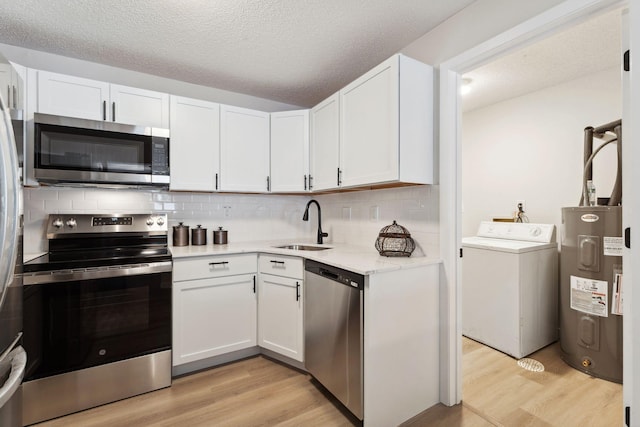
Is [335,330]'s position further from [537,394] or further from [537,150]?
[537,150]

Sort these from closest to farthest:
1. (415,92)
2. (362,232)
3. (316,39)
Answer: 1. (415,92)
2. (316,39)
3. (362,232)

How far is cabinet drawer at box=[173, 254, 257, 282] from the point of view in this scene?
2.13m

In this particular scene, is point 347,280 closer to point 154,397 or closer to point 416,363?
point 416,363

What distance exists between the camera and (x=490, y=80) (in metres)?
2.84

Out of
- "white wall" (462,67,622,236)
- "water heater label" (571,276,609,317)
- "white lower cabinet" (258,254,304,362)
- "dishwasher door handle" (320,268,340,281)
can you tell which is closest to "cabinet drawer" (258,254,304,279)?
"white lower cabinet" (258,254,304,362)

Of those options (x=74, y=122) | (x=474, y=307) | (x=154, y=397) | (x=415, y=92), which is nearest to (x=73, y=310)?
(x=154, y=397)

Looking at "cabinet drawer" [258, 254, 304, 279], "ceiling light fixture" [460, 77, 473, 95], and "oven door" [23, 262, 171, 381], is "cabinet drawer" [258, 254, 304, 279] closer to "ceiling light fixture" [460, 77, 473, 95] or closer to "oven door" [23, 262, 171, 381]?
"oven door" [23, 262, 171, 381]

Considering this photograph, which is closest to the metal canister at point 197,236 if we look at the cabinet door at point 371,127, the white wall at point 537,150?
the cabinet door at point 371,127

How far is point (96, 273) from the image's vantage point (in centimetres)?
185

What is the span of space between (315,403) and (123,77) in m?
2.90

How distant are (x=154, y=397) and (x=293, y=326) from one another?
991 millimetres

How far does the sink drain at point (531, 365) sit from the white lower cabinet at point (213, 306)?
→ 2.10 m

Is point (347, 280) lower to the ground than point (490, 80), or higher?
lower

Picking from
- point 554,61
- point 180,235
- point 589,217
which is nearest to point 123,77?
point 180,235
